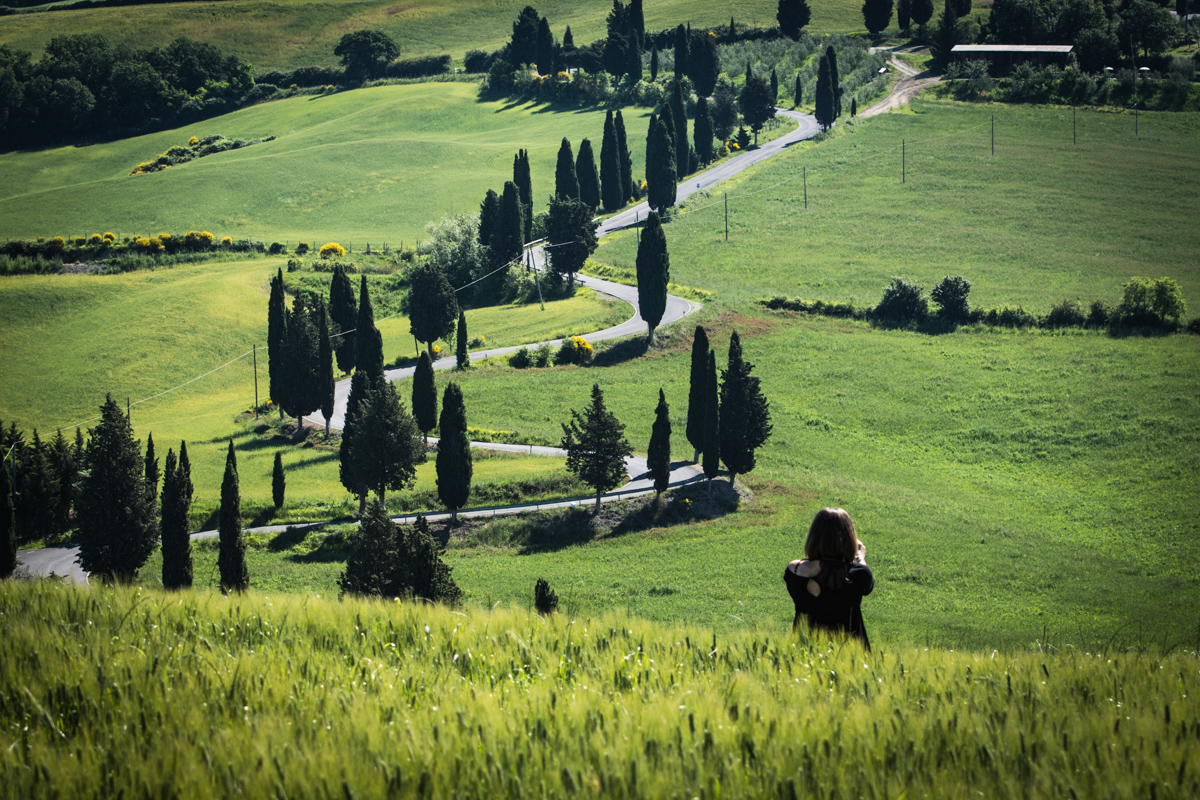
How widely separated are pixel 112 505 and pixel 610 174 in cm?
8891

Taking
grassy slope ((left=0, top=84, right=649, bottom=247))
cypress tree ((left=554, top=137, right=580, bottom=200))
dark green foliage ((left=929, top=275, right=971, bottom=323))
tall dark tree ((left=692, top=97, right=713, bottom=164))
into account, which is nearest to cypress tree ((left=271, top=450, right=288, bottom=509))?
dark green foliage ((left=929, top=275, right=971, bottom=323))

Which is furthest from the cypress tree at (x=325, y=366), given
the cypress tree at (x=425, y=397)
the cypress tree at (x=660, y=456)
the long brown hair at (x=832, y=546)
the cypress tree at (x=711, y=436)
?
the long brown hair at (x=832, y=546)

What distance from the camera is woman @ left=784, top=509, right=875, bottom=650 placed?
800 centimetres

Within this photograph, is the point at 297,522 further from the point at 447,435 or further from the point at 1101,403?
the point at 1101,403

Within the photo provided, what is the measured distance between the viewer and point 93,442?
48938 mm

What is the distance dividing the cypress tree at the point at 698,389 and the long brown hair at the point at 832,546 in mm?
50974

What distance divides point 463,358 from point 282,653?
7374 centimetres

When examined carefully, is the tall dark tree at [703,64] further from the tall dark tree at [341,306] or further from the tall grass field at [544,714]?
the tall grass field at [544,714]

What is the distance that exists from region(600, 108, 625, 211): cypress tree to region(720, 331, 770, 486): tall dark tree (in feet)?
226

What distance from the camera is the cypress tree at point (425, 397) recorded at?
6731cm

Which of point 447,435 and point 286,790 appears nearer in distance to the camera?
point 286,790

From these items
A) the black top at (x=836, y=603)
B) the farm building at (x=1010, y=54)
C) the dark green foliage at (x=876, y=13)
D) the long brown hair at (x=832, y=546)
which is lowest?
the black top at (x=836, y=603)

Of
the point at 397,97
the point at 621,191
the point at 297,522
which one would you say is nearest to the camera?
the point at 297,522

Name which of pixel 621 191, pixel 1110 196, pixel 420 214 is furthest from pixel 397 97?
pixel 1110 196
